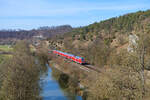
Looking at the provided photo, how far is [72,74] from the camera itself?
77.4ft

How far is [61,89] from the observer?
22328 millimetres

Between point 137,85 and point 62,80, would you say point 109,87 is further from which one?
point 62,80

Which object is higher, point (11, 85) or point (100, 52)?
point (100, 52)

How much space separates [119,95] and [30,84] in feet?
30.0

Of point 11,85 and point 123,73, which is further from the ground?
point 123,73

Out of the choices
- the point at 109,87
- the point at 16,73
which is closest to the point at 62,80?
the point at 16,73

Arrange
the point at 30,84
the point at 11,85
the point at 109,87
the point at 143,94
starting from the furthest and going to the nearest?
the point at 30,84, the point at 11,85, the point at 109,87, the point at 143,94

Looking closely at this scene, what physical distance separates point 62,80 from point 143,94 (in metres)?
18.0

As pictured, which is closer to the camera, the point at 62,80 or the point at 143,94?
the point at 143,94

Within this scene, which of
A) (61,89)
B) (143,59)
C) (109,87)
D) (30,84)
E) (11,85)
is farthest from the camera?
(61,89)

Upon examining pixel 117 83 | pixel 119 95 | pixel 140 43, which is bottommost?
pixel 119 95

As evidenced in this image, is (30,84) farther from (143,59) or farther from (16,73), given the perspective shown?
(143,59)

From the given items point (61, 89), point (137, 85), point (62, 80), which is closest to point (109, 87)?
point (137, 85)

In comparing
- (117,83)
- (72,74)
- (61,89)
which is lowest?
(61,89)
